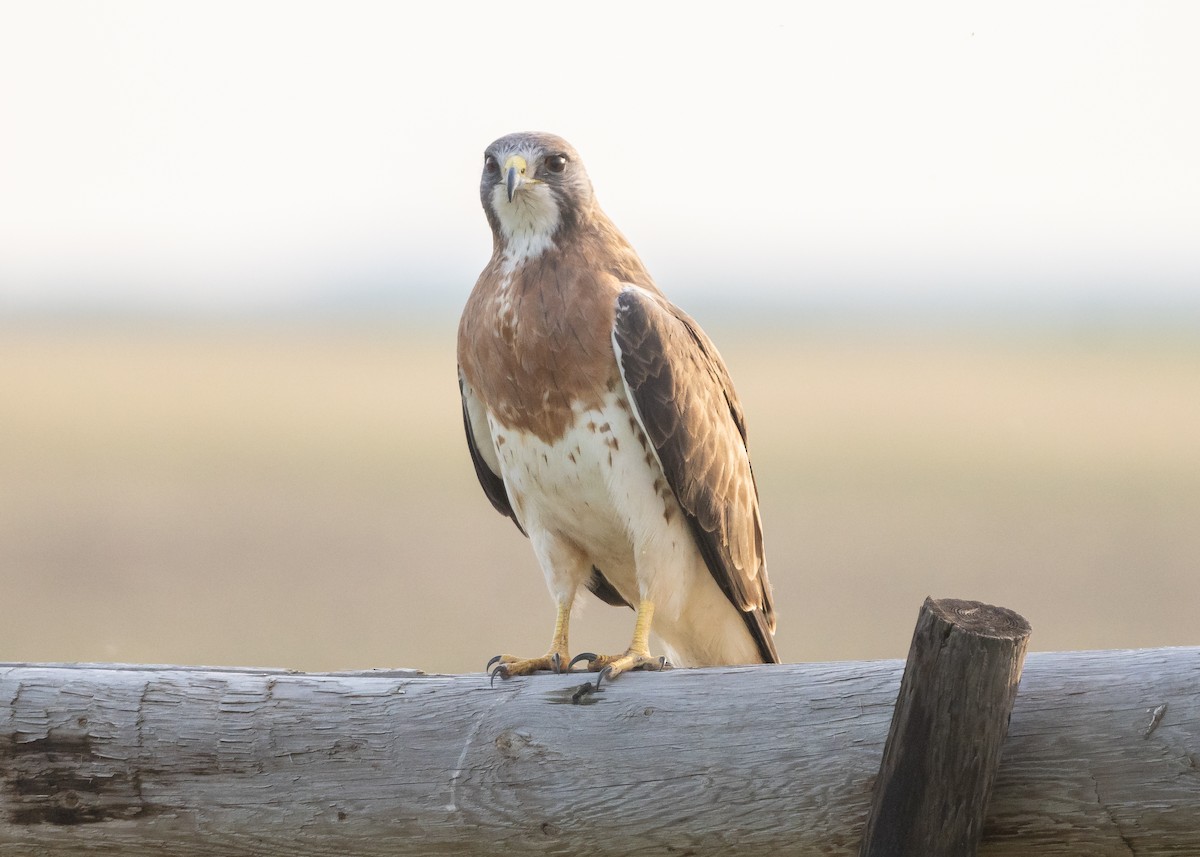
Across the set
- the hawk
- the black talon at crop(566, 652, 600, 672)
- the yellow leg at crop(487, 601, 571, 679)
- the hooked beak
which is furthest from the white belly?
the hooked beak

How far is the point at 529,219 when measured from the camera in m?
3.79

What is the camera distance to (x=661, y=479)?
12.2 feet

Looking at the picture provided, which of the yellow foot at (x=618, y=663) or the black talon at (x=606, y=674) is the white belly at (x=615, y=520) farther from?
the black talon at (x=606, y=674)

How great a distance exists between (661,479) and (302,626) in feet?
38.2

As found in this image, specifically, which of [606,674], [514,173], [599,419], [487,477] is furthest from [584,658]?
[514,173]

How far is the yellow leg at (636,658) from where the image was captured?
3.17 metres

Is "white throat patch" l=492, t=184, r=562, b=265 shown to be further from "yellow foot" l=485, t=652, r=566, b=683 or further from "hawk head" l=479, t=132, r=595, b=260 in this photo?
"yellow foot" l=485, t=652, r=566, b=683

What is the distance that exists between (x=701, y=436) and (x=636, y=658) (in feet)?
2.28

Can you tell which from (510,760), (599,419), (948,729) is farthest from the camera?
(599,419)

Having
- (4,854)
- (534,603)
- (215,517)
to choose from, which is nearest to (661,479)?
(4,854)

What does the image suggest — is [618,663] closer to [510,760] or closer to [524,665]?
[524,665]

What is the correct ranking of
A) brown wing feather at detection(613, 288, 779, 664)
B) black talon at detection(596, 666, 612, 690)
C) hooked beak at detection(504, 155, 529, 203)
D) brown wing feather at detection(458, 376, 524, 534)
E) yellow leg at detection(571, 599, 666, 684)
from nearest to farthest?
black talon at detection(596, 666, 612, 690), yellow leg at detection(571, 599, 666, 684), brown wing feather at detection(613, 288, 779, 664), hooked beak at detection(504, 155, 529, 203), brown wing feather at detection(458, 376, 524, 534)

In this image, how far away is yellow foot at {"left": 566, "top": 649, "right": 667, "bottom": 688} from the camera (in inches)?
122

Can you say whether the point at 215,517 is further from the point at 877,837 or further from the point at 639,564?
the point at 877,837
